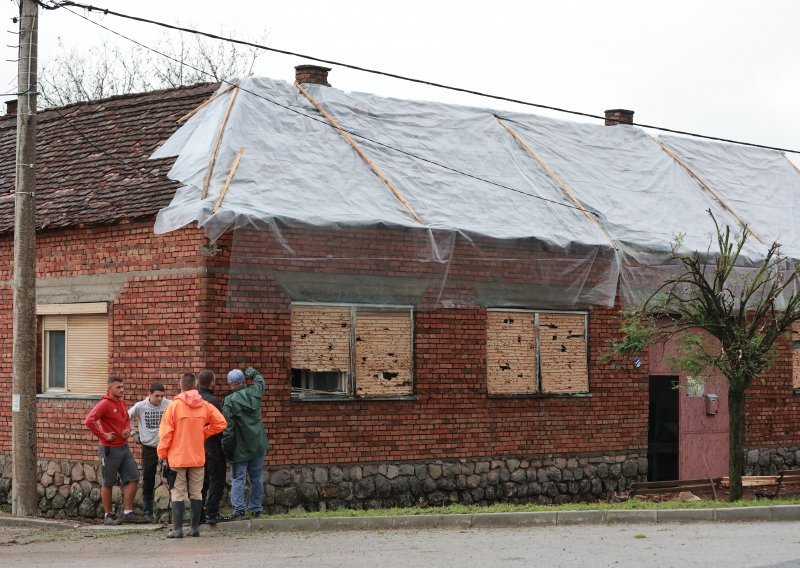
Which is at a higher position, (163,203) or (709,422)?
(163,203)

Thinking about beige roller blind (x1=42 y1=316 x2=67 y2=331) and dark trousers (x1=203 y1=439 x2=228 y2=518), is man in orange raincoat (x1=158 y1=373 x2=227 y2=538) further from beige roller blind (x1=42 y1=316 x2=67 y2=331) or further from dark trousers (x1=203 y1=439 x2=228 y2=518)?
beige roller blind (x1=42 y1=316 x2=67 y2=331)

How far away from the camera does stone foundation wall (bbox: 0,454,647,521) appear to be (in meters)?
16.4

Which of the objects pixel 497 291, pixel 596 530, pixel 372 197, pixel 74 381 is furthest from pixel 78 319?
pixel 596 530

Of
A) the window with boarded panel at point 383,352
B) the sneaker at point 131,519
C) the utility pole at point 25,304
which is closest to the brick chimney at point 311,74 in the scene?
the window with boarded panel at point 383,352


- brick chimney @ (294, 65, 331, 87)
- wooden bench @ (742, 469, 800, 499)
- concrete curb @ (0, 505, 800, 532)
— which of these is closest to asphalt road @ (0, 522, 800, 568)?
concrete curb @ (0, 505, 800, 532)

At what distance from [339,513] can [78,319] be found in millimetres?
4838

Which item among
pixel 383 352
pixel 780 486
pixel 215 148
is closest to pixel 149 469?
pixel 383 352

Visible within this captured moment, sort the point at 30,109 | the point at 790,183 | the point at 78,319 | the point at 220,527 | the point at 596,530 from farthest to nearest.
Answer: the point at 790,183
the point at 78,319
the point at 30,109
the point at 220,527
the point at 596,530

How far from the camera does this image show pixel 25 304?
15.7 metres

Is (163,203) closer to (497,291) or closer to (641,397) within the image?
(497,291)

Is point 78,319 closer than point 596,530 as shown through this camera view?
No

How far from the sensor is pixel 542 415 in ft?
61.7

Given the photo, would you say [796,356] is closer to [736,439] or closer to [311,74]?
[736,439]

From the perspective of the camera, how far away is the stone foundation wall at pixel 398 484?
53.9 feet
